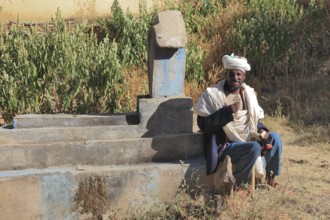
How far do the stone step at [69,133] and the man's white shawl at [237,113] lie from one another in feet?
2.28

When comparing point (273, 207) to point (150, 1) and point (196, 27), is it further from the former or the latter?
point (150, 1)

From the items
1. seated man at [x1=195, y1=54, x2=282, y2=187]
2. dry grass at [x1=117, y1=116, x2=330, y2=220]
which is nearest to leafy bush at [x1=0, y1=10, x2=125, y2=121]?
dry grass at [x1=117, y1=116, x2=330, y2=220]

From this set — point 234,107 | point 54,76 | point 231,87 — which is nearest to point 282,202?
point 234,107

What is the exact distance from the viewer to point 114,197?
4641mm

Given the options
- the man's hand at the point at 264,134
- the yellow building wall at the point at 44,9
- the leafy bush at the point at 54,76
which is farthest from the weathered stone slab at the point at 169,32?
the yellow building wall at the point at 44,9

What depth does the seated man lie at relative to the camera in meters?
4.56

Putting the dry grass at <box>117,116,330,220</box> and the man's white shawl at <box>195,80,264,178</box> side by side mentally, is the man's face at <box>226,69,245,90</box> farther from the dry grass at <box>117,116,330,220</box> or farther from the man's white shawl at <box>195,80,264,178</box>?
the dry grass at <box>117,116,330,220</box>

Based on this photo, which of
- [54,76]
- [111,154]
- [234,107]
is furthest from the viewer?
[54,76]

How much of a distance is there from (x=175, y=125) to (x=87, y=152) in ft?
2.79

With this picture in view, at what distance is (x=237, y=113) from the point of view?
474 cm

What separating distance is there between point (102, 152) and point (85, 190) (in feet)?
1.36

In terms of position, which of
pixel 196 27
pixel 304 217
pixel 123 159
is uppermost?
pixel 196 27

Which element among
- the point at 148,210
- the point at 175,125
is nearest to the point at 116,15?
the point at 175,125

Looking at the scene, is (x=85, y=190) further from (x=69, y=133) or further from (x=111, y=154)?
(x=69, y=133)
